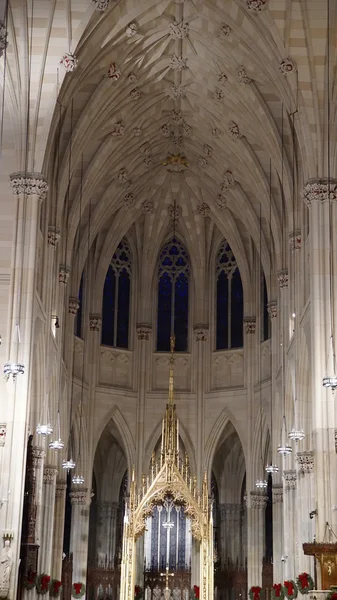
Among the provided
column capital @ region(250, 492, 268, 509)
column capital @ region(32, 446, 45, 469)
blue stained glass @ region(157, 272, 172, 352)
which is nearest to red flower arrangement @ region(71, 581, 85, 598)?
column capital @ region(250, 492, 268, 509)

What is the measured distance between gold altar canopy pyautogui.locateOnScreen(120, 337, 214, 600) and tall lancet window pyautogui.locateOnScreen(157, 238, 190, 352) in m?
7.65

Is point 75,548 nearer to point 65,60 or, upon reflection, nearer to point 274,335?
point 274,335

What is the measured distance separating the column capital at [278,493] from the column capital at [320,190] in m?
13.1

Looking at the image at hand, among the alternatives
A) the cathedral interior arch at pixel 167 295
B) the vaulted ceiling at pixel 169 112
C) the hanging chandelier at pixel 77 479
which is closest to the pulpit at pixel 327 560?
the cathedral interior arch at pixel 167 295

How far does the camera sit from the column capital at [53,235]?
111 ft

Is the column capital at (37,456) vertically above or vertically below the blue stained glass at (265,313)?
below

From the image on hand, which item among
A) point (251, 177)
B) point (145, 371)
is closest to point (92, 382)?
point (145, 371)

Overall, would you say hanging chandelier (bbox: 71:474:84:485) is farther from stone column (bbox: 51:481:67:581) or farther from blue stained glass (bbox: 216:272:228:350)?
blue stained glass (bbox: 216:272:228:350)

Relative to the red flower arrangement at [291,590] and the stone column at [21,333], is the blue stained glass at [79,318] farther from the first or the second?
the red flower arrangement at [291,590]

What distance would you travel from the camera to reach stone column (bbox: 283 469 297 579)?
3397cm

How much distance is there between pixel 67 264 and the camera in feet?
122

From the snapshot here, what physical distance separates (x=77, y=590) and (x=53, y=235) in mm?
13950

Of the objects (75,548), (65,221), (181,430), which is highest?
(65,221)

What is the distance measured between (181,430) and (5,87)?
58.9ft
